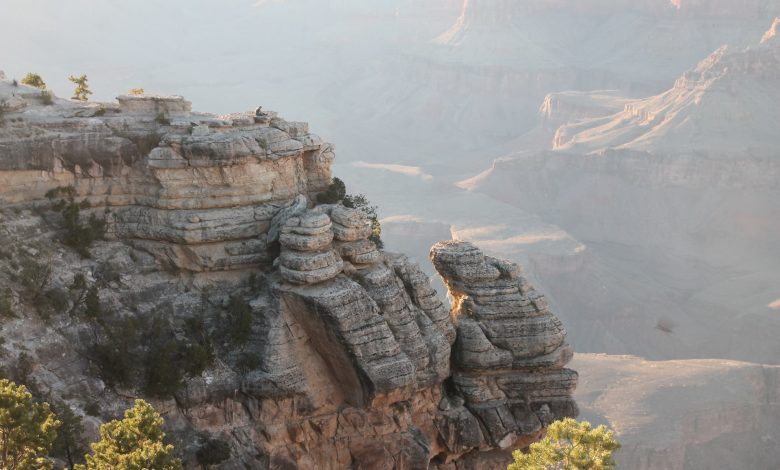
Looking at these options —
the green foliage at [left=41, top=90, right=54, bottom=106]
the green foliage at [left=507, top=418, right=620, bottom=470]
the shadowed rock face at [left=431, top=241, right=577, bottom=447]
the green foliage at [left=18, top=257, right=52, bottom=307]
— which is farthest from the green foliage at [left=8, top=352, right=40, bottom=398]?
the shadowed rock face at [left=431, top=241, right=577, bottom=447]

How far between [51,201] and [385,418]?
1475 cm

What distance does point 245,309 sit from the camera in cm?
2814

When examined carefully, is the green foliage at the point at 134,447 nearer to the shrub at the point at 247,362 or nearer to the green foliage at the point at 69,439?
the green foliage at the point at 69,439

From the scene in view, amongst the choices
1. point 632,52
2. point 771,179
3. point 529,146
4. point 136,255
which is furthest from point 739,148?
point 136,255

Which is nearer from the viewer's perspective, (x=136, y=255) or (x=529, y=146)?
(x=136, y=255)

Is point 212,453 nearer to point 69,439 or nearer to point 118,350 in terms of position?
point 118,350

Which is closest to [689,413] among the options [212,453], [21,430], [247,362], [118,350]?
[247,362]

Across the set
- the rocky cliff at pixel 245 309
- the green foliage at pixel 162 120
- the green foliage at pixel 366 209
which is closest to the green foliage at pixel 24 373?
the rocky cliff at pixel 245 309

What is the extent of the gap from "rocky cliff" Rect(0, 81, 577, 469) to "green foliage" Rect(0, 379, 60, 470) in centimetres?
609

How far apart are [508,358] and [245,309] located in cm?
1058

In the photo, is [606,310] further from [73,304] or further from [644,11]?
[644,11]

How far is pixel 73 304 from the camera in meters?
26.6

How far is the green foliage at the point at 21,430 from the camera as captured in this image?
17.7m

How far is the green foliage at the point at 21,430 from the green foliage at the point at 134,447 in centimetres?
124
